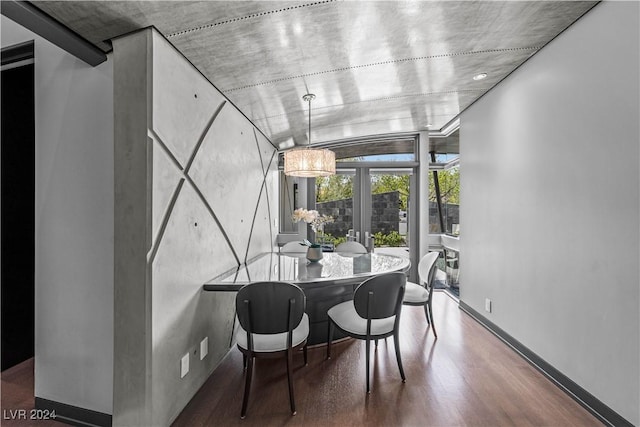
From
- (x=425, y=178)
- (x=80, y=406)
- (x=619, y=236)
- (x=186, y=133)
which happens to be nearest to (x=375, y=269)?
(x=619, y=236)

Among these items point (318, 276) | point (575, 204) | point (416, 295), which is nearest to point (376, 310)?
point (318, 276)

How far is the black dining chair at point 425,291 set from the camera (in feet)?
10.0

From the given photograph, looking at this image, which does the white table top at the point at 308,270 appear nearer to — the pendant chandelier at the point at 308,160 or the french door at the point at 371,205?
the pendant chandelier at the point at 308,160

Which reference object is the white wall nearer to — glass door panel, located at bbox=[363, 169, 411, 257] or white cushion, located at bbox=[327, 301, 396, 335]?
white cushion, located at bbox=[327, 301, 396, 335]

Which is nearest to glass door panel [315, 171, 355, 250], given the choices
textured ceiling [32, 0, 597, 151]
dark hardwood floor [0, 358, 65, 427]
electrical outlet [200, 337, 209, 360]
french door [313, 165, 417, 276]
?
french door [313, 165, 417, 276]

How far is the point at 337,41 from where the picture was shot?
6.93ft

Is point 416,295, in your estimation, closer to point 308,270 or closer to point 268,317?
point 308,270

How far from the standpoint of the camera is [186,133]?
2.14m

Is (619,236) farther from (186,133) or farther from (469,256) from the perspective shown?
(186,133)

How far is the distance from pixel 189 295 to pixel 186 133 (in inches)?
46.6

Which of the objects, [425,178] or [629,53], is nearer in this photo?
[629,53]

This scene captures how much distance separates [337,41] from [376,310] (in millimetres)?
2013

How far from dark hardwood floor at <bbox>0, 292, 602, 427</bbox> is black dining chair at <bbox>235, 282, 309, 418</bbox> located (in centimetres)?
22

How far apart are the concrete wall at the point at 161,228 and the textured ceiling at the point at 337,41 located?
192 millimetres
